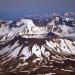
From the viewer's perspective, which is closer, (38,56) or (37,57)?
(37,57)

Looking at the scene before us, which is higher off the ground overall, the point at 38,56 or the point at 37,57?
the point at 38,56

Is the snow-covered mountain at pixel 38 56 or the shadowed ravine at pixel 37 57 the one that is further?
the snow-covered mountain at pixel 38 56

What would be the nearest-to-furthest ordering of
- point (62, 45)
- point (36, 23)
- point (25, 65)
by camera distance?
point (25, 65)
point (62, 45)
point (36, 23)

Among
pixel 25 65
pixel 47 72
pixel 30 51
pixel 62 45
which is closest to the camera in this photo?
pixel 47 72

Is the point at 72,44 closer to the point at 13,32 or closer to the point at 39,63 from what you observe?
the point at 39,63

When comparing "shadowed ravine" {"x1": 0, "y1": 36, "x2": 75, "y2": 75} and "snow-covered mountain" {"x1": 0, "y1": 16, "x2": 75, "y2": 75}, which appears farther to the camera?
"snow-covered mountain" {"x1": 0, "y1": 16, "x2": 75, "y2": 75}

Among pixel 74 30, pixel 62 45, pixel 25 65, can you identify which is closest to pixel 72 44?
pixel 62 45

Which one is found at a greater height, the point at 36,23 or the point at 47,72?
the point at 36,23

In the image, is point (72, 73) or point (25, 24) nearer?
point (72, 73)

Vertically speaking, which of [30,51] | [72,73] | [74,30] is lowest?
[72,73]

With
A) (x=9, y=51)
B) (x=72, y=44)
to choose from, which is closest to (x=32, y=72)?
(x=9, y=51)
